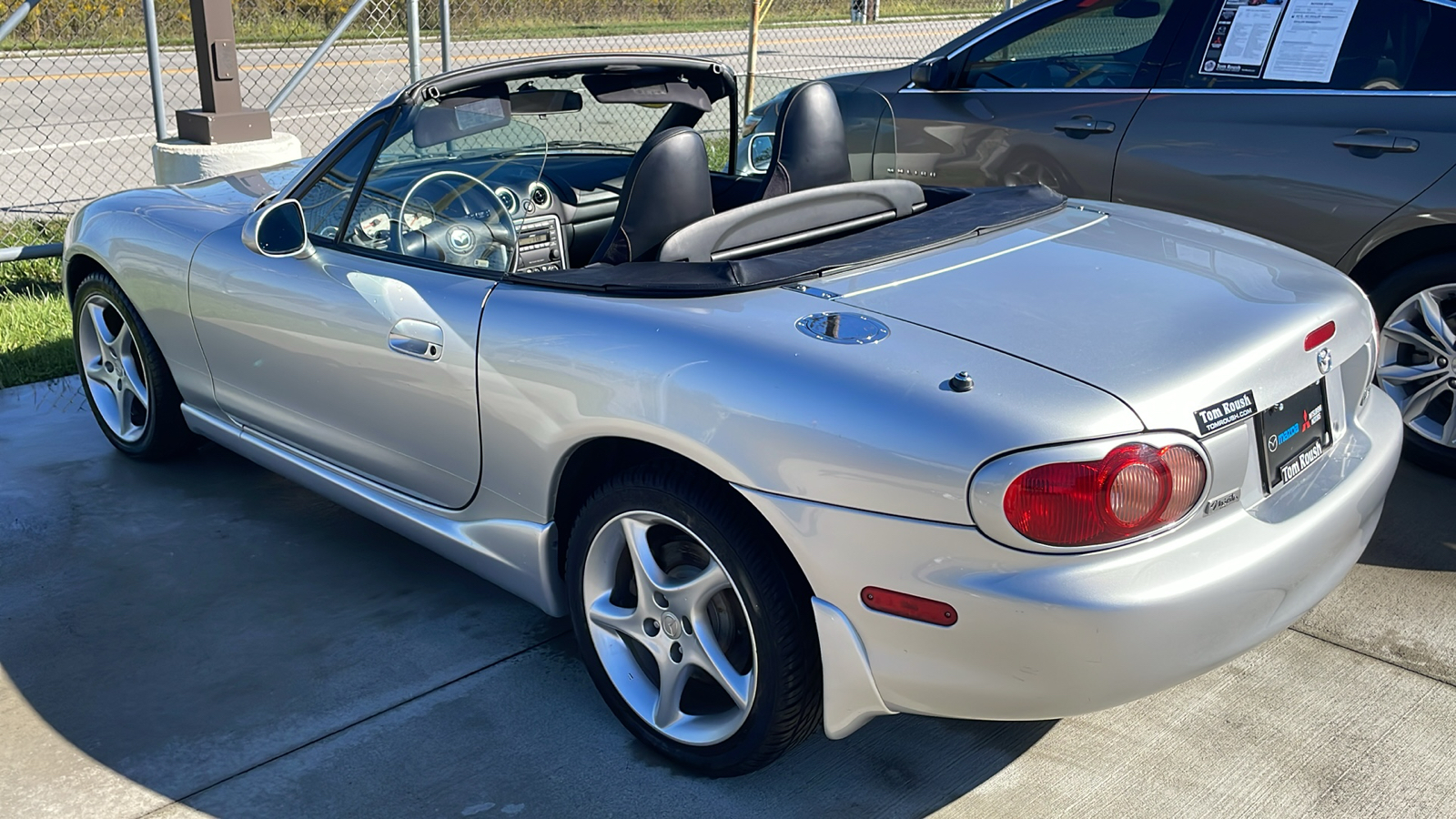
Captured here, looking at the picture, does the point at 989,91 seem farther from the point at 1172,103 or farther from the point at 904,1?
the point at 904,1

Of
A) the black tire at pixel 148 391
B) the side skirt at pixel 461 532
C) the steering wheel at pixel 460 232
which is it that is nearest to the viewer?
the side skirt at pixel 461 532

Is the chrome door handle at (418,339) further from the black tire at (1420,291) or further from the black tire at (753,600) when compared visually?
the black tire at (1420,291)

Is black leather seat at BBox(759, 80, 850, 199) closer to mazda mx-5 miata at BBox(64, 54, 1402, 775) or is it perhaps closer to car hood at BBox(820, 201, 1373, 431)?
mazda mx-5 miata at BBox(64, 54, 1402, 775)

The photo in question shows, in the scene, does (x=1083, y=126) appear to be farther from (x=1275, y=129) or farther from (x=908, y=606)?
(x=908, y=606)

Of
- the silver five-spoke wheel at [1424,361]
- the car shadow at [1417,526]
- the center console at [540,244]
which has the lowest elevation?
the car shadow at [1417,526]

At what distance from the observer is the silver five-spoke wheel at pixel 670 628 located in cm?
271

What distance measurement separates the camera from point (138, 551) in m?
3.96

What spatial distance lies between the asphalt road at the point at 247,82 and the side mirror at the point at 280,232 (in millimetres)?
4846

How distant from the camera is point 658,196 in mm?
3035

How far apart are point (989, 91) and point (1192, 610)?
3483mm

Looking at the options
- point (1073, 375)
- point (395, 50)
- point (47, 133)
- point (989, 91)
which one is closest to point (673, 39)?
point (395, 50)

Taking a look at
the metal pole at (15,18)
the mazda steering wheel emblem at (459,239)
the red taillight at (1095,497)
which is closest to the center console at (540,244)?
the mazda steering wheel emblem at (459,239)

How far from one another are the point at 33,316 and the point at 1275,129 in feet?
19.0

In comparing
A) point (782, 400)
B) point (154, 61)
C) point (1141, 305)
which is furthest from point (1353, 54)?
point (154, 61)
